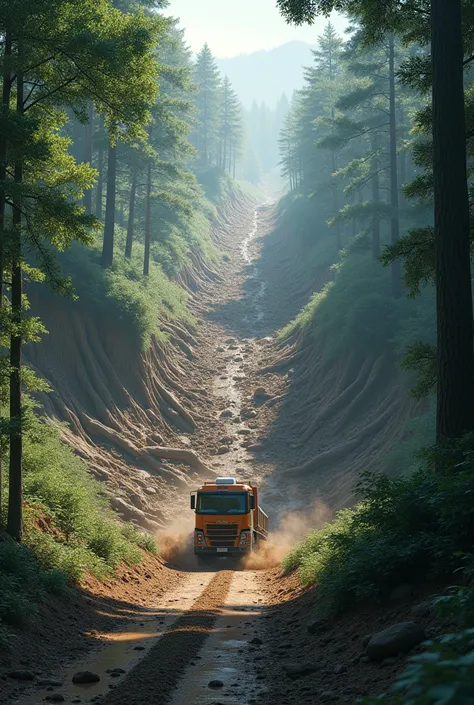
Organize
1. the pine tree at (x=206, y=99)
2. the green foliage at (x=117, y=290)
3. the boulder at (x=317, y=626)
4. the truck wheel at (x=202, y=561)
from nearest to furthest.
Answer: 1. the boulder at (x=317, y=626)
2. the truck wheel at (x=202, y=561)
3. the green foliage at (x=117, y=290)
4. the pine tree at (x=206, y=99)

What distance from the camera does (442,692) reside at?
8.95 feet

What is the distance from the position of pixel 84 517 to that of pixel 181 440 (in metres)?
18.9

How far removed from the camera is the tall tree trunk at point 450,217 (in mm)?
12156

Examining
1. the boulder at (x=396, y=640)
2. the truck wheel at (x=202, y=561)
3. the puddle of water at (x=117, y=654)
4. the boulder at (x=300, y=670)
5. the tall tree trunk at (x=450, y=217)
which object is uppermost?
the tall tree trunk at (x=450, y=217)

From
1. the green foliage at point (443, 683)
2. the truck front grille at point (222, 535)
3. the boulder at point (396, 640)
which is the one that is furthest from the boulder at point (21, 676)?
the truck front grille at point (222, 535)

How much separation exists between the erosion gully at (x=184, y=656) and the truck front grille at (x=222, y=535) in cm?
415

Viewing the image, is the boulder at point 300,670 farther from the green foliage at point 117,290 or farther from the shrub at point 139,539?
the green foliage at point 117,290

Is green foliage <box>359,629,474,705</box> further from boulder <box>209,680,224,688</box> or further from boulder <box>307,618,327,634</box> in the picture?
boulder <box>307,618,327,634</box>

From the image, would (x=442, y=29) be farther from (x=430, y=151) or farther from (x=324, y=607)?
(x=324, y=607)

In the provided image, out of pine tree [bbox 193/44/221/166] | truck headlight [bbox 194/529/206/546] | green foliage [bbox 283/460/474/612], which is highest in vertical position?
pine tree [bbox 193/44/221/166]

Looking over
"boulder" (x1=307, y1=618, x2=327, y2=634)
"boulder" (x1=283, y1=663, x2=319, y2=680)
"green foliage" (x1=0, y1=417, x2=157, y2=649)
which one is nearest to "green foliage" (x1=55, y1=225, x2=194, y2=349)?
"green foliage" (x1=0, y1=417, x2=157, y2=649)

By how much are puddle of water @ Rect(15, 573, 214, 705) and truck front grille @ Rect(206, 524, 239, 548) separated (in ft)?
29.0

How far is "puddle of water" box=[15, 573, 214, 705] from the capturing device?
28.0 feet

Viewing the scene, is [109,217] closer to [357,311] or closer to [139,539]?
[357,311]
